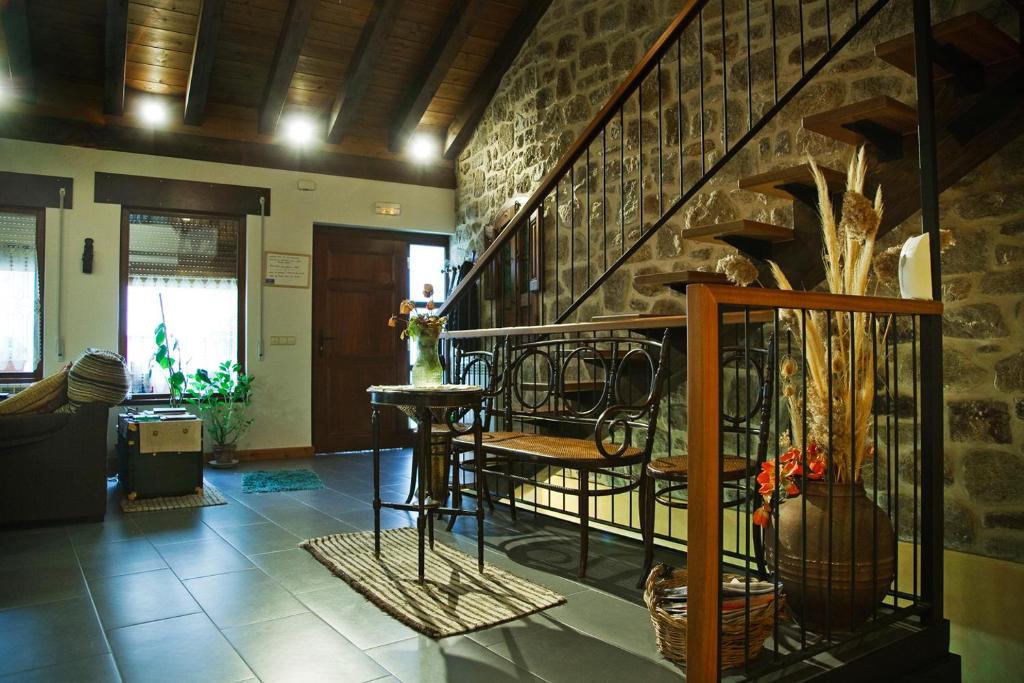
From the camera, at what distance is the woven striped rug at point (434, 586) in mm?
2393

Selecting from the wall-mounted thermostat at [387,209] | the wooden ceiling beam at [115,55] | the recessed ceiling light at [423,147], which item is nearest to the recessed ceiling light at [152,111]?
the wooden ceiling beam at [115,55]

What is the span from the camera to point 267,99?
19.3 feet

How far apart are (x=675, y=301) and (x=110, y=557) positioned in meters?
3.23

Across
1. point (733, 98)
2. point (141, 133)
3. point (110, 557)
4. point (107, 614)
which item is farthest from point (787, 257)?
point (141, 133)

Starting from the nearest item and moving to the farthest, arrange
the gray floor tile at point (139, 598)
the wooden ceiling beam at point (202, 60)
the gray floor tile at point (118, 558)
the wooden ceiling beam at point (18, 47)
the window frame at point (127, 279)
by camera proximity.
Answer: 1. the gray floor tile at point (139, 598)
2. the gray floor tile at point (118, 558)
3. the wooden ceiling beam at point (18, 47)
4. the wooden ceiling beam at point (202, 60)
5. the window frame at point (127, 279)

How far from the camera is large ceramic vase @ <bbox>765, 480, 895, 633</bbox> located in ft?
6.57

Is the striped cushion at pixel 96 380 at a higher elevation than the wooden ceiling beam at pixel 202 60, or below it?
below

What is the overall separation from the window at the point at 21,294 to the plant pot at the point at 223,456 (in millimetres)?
1360

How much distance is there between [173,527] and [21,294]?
9.41ft

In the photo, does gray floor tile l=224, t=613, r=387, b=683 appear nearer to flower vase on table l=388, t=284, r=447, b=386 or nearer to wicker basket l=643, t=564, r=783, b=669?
wicker basket l=643, t=564, r=783, b=669

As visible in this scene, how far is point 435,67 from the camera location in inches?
236

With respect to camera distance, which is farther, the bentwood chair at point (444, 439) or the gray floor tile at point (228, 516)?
the gray floor tile at point (228, 516)

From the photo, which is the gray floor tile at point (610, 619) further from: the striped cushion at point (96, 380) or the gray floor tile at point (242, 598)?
the striped cushion at point (96, 380)

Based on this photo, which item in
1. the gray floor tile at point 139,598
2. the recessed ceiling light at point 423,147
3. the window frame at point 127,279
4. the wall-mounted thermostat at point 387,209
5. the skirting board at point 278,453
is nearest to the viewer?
the gray floor tile at point 139,598
